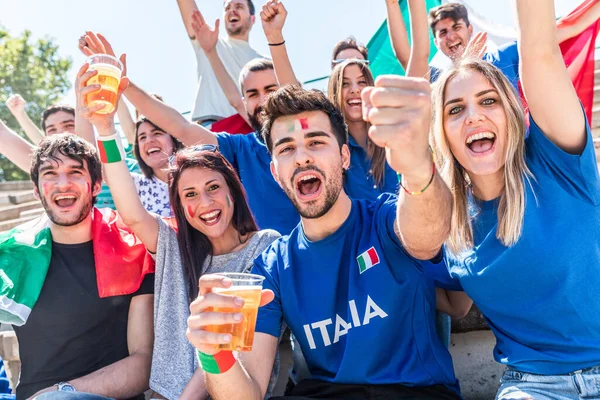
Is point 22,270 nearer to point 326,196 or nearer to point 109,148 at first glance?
point 109,148

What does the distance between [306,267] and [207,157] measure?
106 cm

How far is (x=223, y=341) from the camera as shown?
5.81 feet

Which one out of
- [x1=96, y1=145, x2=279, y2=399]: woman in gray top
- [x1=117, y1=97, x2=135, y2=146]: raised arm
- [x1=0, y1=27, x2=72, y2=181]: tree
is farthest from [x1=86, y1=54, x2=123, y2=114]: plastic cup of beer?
[x1=0, y1=27, x2=72, y2=181]: tree

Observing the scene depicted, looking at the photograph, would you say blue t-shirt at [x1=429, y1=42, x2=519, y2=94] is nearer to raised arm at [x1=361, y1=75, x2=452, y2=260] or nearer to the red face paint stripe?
the red face paint stripe

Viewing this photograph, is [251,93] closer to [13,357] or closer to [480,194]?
[480,194]

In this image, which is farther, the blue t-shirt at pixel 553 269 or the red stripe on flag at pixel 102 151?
the red stripe on flag at pixel 102 151

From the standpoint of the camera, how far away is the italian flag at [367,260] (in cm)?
241

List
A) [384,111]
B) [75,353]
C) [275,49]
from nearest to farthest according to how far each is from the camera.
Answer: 1. [384,111]
2. [75,353]
3. [275,49]

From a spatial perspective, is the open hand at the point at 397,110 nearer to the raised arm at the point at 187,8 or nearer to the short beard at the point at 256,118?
the short beard at the point at 256,118

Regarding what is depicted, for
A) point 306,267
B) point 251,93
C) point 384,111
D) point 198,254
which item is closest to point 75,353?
point 198,254

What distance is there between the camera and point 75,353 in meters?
3.07

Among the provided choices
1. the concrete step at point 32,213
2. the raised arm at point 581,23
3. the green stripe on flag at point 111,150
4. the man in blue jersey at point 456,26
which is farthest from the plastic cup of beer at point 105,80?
the concrete step at point 32,213

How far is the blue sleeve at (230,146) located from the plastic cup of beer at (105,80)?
0.93m

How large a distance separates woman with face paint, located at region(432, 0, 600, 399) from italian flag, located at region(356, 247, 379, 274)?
1.06 ft
